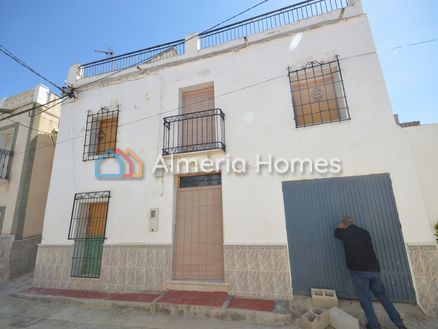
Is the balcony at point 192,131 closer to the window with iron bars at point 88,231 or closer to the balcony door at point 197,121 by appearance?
the balcony door at point 197,121

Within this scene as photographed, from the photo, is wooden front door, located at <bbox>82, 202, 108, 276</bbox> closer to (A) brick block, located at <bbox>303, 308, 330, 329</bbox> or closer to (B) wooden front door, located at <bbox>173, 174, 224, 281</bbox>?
(B) wooden front door, located at <bbox>173, 174, 224, 281</bbox>

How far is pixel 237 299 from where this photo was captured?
4289 mm

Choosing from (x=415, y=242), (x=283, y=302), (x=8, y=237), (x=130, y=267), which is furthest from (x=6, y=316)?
(x=415, y=242)

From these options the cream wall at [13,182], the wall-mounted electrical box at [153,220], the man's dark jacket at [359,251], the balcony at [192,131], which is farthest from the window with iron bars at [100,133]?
the man's dark jacket at [359,251]

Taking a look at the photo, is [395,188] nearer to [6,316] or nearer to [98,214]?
[98,214]

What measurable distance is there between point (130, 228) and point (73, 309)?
1.85m

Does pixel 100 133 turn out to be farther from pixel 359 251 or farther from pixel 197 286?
pixel 359 251

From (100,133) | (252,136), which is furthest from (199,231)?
(100,133)

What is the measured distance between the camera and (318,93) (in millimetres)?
5215

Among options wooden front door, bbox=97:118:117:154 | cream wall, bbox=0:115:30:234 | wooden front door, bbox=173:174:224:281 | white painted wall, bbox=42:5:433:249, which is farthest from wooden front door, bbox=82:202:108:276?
cream wall, bbox=0:115:30:234

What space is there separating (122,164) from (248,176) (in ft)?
11.2

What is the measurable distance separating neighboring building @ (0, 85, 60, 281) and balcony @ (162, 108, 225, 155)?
5.30m

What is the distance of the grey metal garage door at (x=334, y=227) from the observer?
3838mm

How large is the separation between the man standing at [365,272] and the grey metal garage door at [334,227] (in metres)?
0.52
